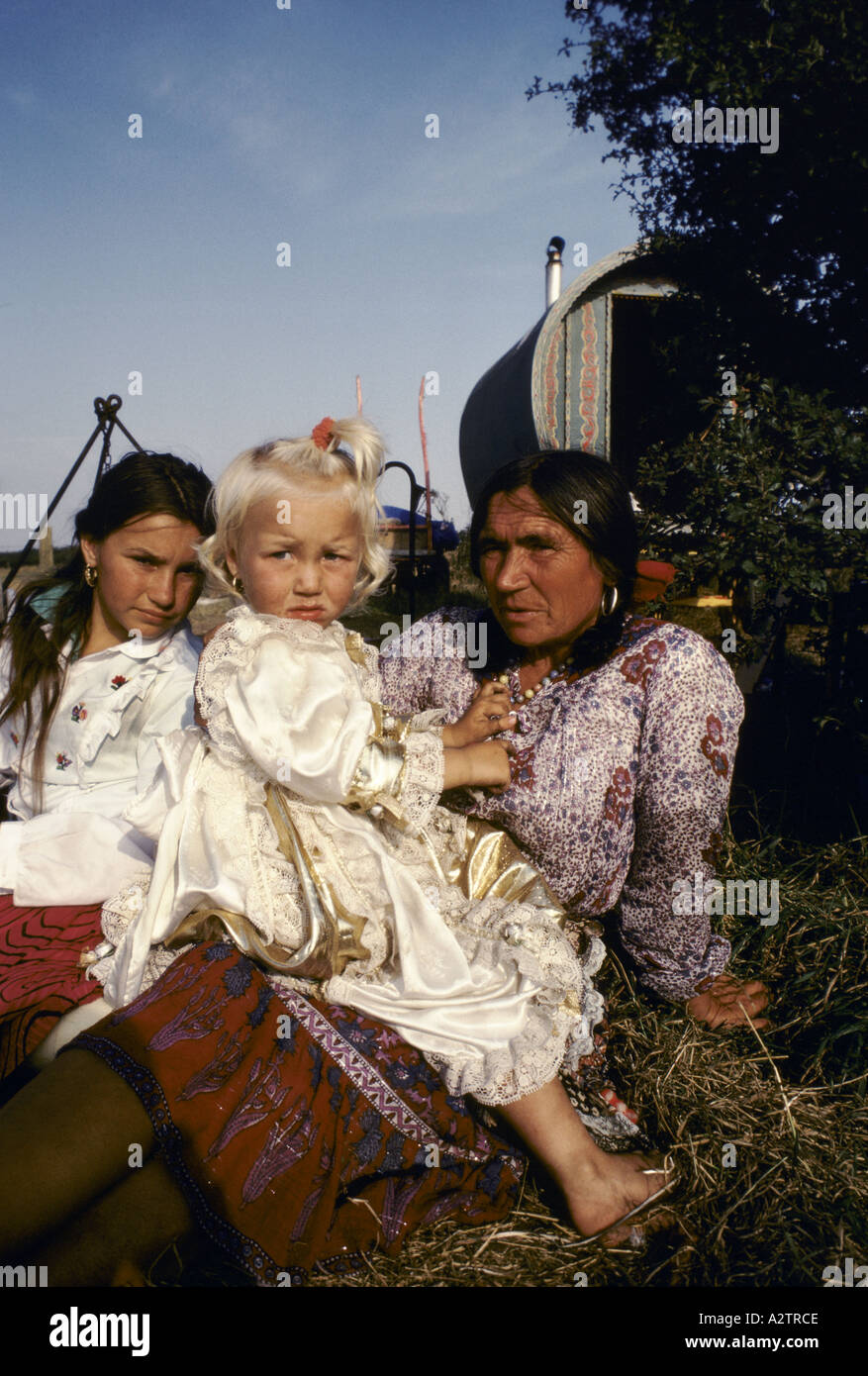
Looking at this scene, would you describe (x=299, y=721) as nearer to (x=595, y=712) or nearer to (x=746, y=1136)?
(x=595, y=712)

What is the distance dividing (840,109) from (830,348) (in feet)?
3.40

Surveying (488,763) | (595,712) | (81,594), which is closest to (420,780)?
(488,763)

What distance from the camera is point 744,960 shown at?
10.4 ft

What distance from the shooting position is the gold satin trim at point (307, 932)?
2.07m

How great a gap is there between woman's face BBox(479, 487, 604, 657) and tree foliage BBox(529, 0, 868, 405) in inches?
108

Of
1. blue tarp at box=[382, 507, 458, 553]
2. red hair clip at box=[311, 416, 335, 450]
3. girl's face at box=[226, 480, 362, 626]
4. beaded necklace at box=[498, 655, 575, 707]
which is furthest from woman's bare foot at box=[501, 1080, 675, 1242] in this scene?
blue tarp at box=[382, 507, 458, 553]

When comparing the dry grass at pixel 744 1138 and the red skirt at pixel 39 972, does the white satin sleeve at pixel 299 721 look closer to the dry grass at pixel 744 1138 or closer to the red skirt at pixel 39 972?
the red skirt at pixel 39 972

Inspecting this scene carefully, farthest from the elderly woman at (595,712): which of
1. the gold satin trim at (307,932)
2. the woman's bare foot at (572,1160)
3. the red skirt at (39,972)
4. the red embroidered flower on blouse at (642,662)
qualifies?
the red skirt at (39,972)

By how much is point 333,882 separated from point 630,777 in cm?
91

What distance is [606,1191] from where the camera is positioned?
83.4 inches

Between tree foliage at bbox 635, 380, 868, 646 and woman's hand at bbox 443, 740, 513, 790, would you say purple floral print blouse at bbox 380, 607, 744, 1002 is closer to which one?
woman's hand at bbox 443, 740, 513, 790
